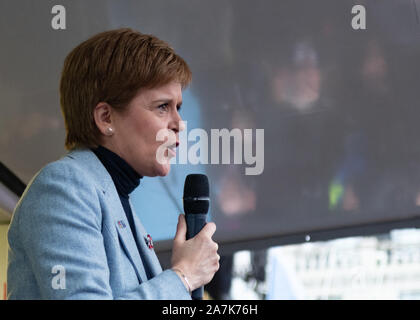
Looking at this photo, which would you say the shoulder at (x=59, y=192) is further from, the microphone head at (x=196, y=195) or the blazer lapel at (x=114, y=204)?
the microphone head at (x=196, y=195)

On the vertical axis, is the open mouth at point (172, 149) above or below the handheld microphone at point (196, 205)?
above

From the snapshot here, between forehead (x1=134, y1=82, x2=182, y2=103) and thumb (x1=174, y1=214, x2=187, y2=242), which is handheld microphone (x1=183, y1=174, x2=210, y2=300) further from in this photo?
forehead (x1=134, y1=82, x2=182, y2=103)

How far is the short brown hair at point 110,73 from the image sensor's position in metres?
0.93

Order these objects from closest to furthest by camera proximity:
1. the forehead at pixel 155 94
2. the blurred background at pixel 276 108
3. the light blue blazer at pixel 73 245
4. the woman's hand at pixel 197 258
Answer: the light blue blazer at pixel 73 245, the woman's hand at pixel 197 258, the forehead at pixel 155 94, the blurred background at pixel 276 108

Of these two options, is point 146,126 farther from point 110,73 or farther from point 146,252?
point 146,252

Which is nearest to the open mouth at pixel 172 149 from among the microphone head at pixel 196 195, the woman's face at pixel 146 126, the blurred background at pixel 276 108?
the woman's face at pixel 146 126

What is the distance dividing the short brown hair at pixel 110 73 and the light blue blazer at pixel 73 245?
0.37 feet

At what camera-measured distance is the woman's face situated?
944 millimetres

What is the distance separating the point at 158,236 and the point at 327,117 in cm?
233

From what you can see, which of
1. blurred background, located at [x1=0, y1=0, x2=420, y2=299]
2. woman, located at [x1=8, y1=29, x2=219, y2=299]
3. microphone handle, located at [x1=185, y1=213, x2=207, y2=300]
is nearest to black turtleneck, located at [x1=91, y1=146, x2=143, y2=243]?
woman, located at [x1=8, y1=29, x2=219, y2=299]

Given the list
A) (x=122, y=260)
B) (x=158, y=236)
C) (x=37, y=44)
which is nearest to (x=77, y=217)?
(x=122, y=260)

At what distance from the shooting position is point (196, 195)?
105cm

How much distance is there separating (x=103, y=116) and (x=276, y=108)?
9.82ft
